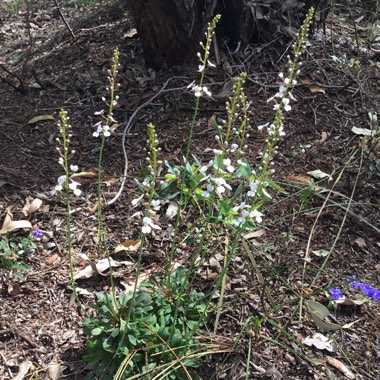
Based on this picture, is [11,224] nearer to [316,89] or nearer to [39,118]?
[39,118]

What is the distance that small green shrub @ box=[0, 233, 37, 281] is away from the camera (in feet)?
8.41

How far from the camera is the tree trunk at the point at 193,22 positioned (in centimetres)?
361

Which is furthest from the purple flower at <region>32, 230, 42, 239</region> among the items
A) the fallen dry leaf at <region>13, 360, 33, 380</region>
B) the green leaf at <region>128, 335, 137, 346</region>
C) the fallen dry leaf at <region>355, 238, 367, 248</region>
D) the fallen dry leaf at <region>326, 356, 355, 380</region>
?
the fallen dry leaf at <region>355, 238, 367, 248</region>

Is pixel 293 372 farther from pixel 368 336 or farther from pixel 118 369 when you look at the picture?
pixel 118 369

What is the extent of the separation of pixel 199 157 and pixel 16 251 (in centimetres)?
122

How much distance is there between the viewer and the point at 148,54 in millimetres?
3883

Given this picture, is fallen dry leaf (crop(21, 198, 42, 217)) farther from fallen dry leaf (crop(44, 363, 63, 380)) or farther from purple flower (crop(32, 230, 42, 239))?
fallen dry leaf (crop(44, 363, 63, 380))

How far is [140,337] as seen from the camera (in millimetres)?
2062

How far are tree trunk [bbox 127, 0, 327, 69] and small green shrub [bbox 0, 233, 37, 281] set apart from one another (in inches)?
71.4

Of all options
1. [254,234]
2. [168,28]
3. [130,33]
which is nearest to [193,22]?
[168,28]

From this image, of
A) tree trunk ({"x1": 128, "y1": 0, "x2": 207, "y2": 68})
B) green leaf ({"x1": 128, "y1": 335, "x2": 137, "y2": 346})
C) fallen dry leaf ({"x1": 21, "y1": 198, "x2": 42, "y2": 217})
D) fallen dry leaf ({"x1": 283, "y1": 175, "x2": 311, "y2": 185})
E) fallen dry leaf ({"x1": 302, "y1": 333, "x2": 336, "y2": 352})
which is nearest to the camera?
green leaf ({"x1": 128, "y1": 335, "x2": 137, "y2": 346})

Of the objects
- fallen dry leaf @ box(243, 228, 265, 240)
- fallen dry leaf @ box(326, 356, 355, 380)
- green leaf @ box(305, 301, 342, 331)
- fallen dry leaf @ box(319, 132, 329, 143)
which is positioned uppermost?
fallen dry leaf @ box(319, 132, 329, 143)

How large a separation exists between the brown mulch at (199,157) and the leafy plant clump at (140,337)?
0.19m

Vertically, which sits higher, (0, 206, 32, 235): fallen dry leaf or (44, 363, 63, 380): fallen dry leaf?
(0, 206, 32, 235): fallen dry leaf
